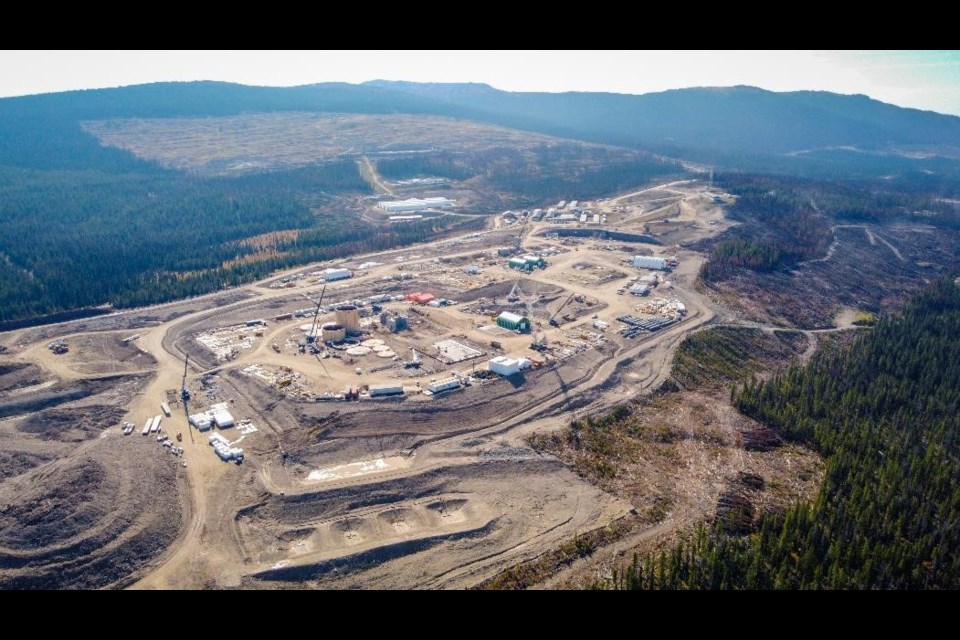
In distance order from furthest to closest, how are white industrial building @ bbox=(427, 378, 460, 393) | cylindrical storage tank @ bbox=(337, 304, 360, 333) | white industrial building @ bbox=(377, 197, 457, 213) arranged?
white industrial building @ bbox=(377, 197, 457, 213) < cylindrical storage tank @ bbox=(337, 304, 360, 333) < white industrial building @ bbox=(427, 378, 460, 393)

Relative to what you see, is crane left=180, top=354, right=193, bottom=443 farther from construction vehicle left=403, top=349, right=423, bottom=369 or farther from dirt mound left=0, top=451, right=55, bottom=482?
construction vehicle left=403, top=349, right=423, bottom=369

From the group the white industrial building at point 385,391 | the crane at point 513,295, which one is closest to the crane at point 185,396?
the white industrial building at point 385,391

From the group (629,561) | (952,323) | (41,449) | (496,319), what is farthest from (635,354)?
(41,449)

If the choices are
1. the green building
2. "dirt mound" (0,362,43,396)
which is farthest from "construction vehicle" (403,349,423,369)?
"dirt mound" (0,362,43,396)

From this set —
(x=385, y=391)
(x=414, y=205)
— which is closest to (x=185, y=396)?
(x=385, y=391)

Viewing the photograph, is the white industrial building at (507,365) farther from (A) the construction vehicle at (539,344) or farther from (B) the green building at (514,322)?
(B) the green building at (514,322)
